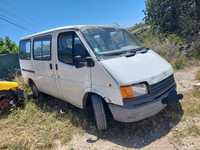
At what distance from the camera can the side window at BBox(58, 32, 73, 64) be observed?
4577mm

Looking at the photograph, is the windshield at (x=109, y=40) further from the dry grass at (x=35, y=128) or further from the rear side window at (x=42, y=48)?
the dry grass at (x=35, y=128)

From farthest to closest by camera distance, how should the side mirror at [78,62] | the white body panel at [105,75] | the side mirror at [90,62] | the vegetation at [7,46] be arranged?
the vegetation at [7,46] < the side mirror at [78,62] < the side mirror at [90,62] < the white body panel at [105,75]


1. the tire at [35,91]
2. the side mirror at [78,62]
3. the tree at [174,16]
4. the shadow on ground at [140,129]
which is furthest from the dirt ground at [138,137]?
the tree at [174,16]

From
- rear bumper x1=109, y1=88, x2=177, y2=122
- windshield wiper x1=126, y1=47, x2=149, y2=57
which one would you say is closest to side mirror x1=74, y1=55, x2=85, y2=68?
windshield wiper x1=126, y1=47, x2=149, y2=57

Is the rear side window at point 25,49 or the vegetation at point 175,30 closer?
the rear side window at point 25,49

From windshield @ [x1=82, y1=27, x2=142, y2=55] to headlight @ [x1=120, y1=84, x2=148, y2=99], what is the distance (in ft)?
2.84

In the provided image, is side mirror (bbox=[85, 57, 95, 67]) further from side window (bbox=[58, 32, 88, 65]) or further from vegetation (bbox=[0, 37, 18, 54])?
vegetation (bbox=[0, 37, 18, 54])

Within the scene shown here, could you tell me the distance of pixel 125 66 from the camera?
151 inches

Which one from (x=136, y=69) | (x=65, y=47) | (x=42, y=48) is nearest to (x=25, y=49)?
(x=42, y=48)

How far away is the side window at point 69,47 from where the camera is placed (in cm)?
432

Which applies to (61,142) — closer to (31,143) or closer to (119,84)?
(31,143)

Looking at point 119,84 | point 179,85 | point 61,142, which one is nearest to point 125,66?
point 119,84

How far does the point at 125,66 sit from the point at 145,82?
1.43 ft

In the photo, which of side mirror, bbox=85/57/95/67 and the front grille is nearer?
the front grille
